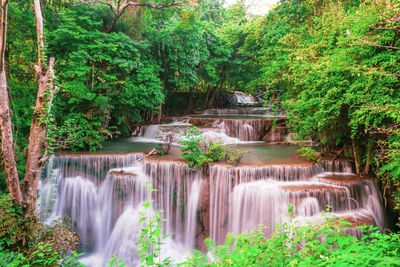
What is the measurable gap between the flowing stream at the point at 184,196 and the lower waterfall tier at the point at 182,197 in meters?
0.03

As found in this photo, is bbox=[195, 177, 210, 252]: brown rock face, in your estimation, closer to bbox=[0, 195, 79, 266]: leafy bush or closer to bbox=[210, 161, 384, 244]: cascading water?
bbox=[210, 161, 384, 244]: cascading water

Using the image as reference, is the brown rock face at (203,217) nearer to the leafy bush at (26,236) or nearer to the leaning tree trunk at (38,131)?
the leafy bush at (26,236)

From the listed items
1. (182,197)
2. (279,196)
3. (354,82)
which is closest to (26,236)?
(182,197)

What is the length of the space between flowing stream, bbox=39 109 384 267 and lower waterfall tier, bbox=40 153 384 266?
0.08 ft

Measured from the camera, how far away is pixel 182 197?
24.3 feet

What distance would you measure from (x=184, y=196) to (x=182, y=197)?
0.24ft

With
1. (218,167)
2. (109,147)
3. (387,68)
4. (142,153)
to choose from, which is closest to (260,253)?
(218,167)

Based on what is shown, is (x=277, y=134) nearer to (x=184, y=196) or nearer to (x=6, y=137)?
(x=184, y=196)

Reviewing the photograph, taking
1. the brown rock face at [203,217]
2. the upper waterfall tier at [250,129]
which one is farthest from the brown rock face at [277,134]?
the brown rock face at [203,217]

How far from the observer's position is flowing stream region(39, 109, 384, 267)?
6.35 m

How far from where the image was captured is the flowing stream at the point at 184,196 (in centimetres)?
635

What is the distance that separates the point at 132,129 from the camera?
13.6 meters

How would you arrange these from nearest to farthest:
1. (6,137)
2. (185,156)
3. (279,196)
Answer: (6,137), (279,196), (185,156)

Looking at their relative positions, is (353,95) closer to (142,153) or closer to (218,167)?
(218,167)
